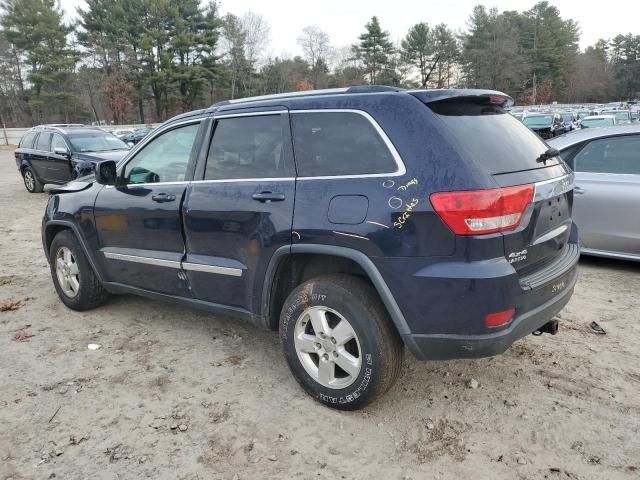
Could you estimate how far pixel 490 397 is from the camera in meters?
3.19

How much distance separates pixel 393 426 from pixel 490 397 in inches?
27.7

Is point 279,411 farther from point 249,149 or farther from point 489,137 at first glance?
point 489,137

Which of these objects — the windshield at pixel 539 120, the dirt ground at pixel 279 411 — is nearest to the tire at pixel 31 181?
the dirt ground at pixel 279 411

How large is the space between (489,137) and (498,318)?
40.3 inches

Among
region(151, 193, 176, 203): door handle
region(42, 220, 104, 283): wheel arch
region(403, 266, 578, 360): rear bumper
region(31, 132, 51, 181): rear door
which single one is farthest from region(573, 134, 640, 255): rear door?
region(31, 132, 51, 181): rear door

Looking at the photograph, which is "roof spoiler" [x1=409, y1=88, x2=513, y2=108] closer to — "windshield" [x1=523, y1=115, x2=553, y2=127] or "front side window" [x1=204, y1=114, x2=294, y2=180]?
"front side window" [x1=204, y1=114, x2=294, y2=180]

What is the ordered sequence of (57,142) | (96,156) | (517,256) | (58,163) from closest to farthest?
1. (517,256)
2. (96,156)
3. (58,163)
4. (57,142)

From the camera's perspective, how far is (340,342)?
2.95 m

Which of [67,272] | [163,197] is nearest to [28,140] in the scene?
[67,272]

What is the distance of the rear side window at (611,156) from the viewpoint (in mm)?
5434

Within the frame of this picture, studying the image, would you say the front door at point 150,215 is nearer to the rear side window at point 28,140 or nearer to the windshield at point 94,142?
the windshield at point 94,142

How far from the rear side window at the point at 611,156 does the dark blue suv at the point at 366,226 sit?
8.76 ft

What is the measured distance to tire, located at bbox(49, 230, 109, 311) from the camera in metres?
4.68

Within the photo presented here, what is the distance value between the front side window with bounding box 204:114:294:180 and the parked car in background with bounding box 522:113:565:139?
18953 mm
